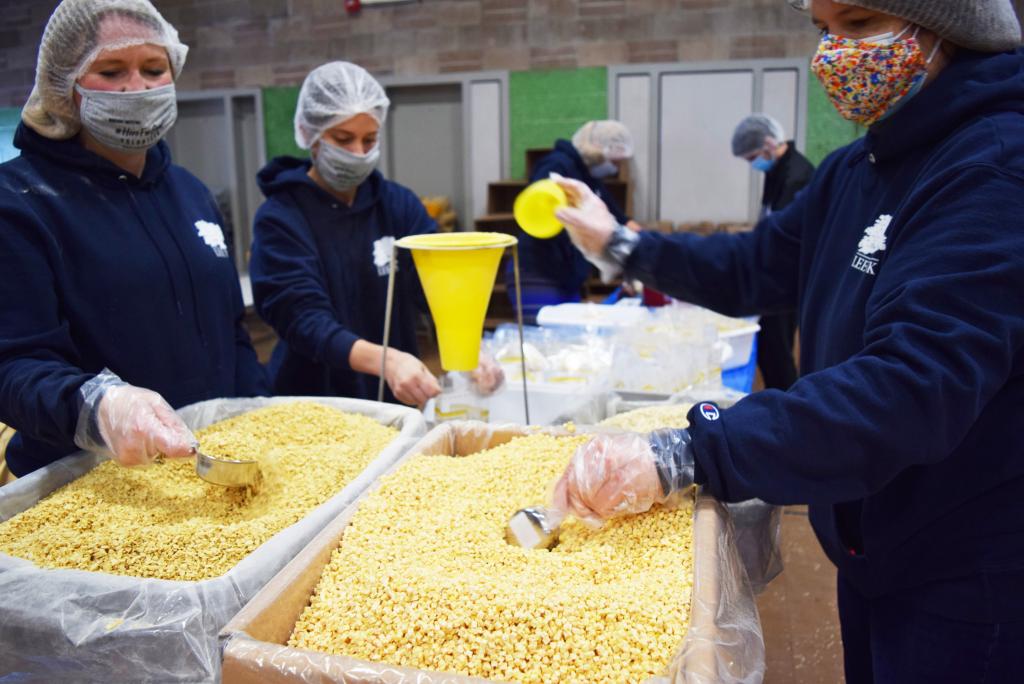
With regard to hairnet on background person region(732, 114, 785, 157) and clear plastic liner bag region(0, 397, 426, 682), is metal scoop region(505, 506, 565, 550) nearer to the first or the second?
clear plastic liner bag region(0, 397, 426, 682)

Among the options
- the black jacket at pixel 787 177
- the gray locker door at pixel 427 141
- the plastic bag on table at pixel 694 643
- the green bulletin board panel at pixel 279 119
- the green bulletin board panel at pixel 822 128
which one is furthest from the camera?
the green bulletin board panel at pixel 279 119

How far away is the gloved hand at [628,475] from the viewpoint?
0.97 meters

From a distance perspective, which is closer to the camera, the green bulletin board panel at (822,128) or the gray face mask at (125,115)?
the gray face mask at (125,115)

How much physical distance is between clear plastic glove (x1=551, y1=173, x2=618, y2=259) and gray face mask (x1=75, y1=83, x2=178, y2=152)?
800 mm

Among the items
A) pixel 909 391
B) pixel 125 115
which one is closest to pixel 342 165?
pixel 125 115

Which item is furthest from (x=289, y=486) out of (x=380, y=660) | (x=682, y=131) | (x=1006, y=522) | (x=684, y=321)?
(x=682, y=131)

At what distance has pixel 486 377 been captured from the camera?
1760mm

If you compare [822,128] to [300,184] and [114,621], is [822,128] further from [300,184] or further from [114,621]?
[114,621]

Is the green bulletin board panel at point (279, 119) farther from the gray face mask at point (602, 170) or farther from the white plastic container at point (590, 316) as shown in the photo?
the white plastic container at point (590, 316)

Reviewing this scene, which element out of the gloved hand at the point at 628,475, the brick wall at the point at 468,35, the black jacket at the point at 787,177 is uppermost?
the brick wall at the point at 468,35

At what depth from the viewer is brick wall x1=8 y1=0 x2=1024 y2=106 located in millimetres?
5582

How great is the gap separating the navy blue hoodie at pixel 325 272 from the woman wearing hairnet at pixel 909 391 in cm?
113

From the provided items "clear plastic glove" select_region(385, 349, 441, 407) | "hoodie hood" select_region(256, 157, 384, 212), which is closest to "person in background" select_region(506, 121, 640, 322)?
"hoodie hood" select_region(256, 157, 384, 212)

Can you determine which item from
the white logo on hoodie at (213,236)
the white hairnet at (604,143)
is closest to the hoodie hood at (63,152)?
the white logo on hoodie at (213,236)
